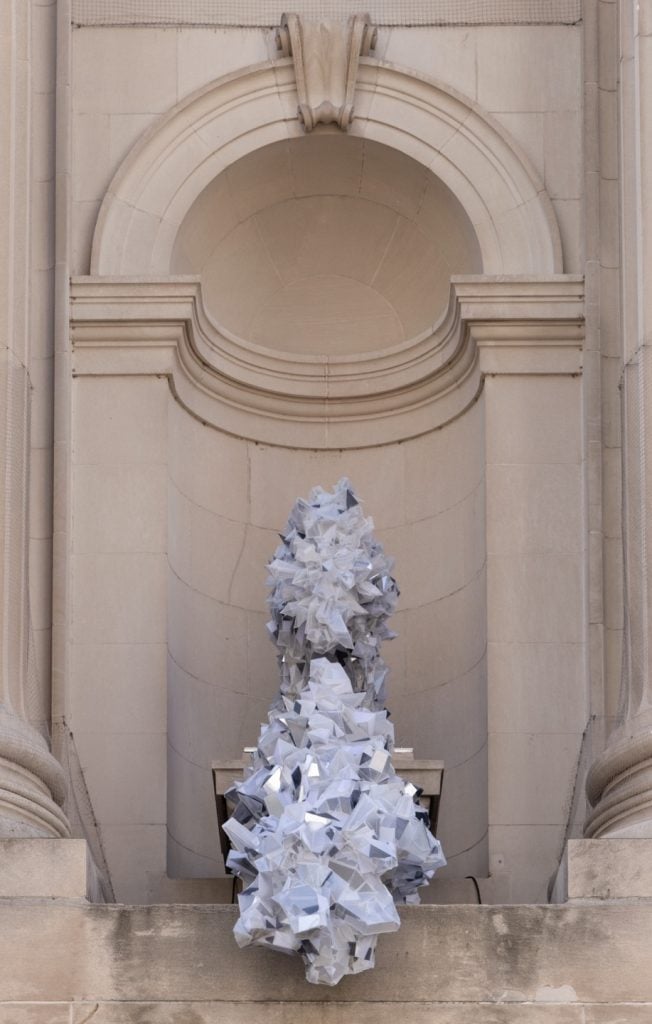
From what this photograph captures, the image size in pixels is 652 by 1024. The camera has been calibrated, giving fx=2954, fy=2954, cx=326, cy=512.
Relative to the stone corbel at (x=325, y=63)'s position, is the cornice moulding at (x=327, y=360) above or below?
below

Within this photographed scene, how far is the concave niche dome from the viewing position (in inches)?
742

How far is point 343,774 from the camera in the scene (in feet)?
46.4

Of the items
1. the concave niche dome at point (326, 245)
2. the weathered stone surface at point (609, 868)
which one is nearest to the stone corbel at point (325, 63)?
the concave niche dome at point (326, 245)

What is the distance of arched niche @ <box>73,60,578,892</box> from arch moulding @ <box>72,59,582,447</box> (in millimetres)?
13

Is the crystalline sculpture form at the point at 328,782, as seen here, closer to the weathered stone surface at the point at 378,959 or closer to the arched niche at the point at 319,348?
the weathered stone surface at the point at 378,959

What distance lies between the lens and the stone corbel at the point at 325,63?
18.7 m

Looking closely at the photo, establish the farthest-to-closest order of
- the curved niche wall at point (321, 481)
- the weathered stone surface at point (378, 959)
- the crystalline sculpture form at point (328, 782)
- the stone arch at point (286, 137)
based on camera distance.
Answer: the stone arch at point (286, 137)
the curved niche wall at point (321, 481)
the weathered stone surface at point (378, 959)
the crystalline sculpture form at point (328, 782)

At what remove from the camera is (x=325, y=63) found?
737 inches

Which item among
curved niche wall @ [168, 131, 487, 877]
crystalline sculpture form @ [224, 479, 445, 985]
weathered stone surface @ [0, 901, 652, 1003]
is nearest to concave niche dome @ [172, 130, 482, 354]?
curved niche wall @ [168, 131, 487, 877]

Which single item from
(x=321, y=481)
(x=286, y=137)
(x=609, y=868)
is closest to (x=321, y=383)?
(x=321, y=481)

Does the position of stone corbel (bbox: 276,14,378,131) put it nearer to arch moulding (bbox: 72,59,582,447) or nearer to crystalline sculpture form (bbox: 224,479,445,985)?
arch moulding (bbox: 72,59,582,447)

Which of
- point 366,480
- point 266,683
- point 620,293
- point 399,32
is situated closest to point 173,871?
point 266,683

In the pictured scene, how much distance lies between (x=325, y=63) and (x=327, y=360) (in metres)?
1.93

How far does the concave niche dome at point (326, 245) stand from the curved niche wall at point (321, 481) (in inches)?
0.5
